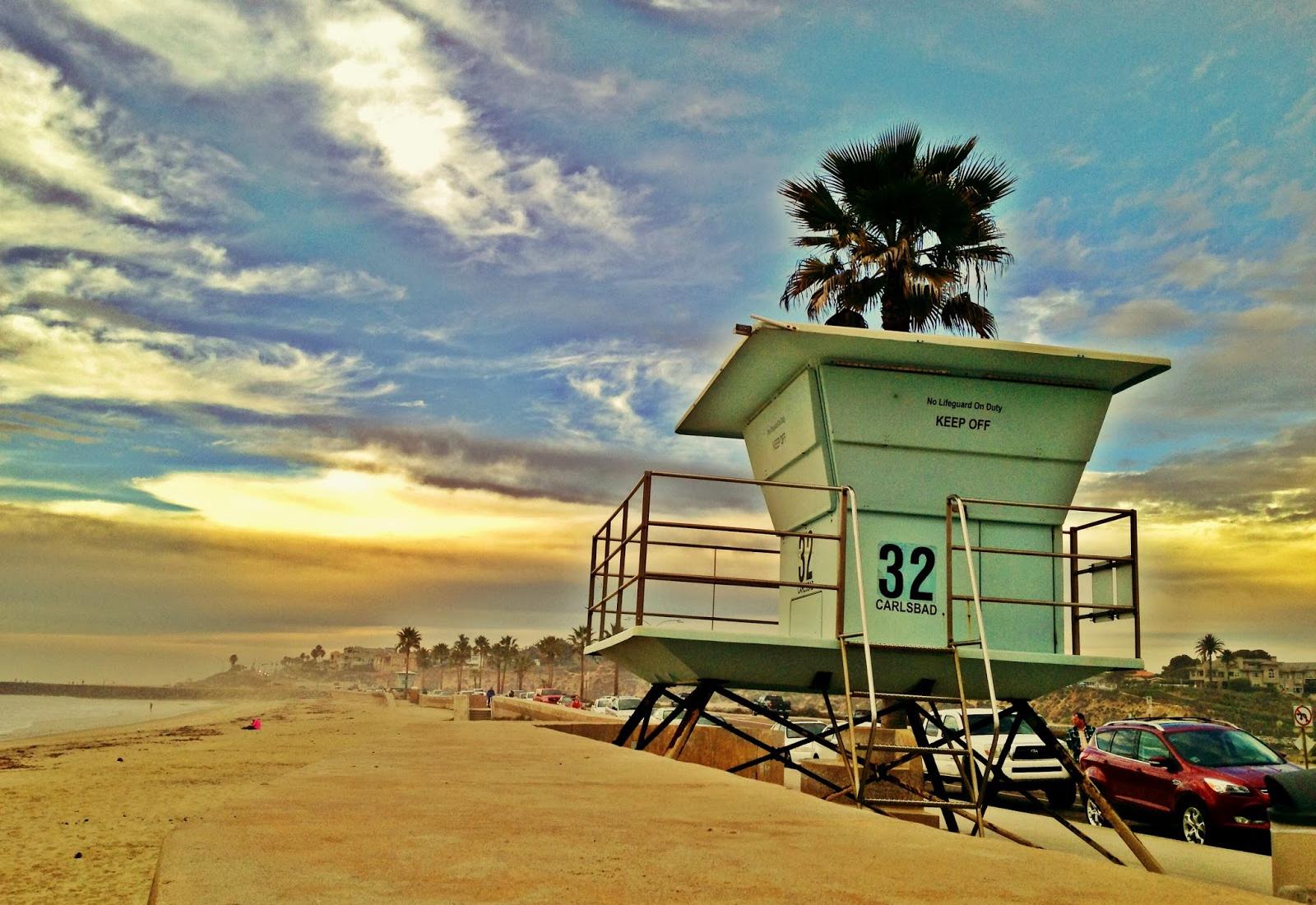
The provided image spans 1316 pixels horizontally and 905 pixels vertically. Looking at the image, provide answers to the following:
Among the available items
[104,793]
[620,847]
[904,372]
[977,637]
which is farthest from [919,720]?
[104,793]

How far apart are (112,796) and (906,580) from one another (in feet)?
44.3

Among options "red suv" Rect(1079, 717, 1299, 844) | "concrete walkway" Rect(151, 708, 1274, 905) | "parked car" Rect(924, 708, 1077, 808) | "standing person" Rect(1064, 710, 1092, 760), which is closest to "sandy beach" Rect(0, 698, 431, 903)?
"concrete walkway" Rect(151, 708, 1274, 905)

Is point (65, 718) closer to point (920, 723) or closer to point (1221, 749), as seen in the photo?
point (920, 723)

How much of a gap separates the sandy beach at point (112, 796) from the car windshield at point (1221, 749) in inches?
466

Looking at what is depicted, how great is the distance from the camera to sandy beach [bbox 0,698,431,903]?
862cm

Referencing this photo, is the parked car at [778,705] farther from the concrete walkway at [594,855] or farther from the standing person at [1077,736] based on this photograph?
the standing person at [1077,736]

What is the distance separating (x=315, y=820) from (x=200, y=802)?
1060 centimetres

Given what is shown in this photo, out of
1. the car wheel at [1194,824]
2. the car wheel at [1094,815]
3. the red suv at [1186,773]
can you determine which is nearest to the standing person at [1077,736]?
the red suv at [1186,773]

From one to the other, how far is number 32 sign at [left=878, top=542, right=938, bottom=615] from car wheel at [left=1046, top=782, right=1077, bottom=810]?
11.9 metres

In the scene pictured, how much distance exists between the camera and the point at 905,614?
10875mm

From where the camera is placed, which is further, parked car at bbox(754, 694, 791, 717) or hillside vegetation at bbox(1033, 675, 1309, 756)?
hillside vegetation at bbox(1033, 675, 1309, 756)

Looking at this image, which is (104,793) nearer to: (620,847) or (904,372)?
→ (904,372)

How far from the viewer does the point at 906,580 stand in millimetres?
10984

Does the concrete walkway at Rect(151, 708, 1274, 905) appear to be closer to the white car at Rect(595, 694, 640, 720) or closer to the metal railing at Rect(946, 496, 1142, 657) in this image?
the metal railing at Rect(946, 496, 1142, 657)
